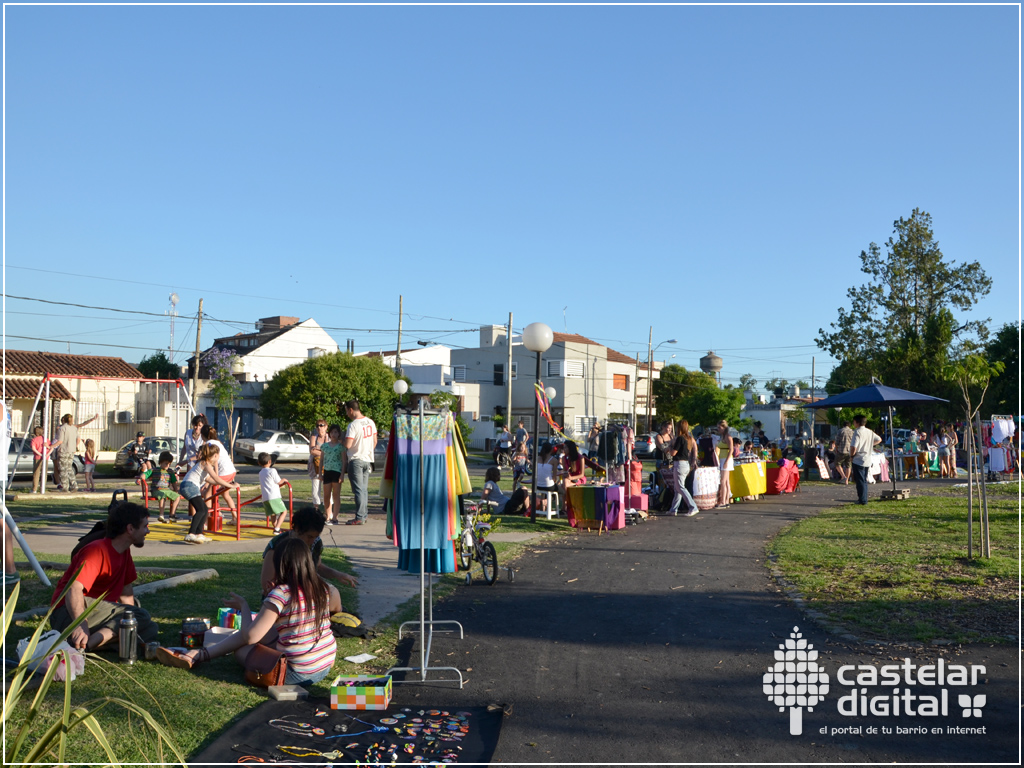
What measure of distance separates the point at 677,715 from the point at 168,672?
130 inches

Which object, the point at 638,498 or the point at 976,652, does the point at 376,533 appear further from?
the point at 976,652

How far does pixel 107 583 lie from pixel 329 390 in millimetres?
33002

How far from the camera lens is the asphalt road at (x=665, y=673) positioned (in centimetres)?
424

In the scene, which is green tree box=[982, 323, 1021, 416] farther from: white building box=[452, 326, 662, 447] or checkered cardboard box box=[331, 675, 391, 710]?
checkered cardboard box box=[331, 675, 391, 710]

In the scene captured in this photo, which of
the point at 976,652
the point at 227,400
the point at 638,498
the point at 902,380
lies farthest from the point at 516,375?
the point at 976,652

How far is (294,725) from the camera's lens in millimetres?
4539

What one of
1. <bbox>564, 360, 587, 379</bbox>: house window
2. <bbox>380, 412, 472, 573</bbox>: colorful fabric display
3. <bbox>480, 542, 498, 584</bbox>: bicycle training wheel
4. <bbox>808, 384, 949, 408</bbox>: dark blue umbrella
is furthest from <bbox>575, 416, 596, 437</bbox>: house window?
<bbox>380, 412, 472, 573</bbox>: colorful fabric display

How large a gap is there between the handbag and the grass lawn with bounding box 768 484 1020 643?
449 centimetres

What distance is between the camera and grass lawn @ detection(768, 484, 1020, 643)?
6.62 meters

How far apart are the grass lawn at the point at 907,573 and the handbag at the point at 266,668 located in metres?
4.49

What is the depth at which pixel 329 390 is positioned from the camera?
38.1 m

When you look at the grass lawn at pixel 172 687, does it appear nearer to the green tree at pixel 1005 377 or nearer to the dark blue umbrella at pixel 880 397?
the dark blue umbrella at pixel 880 397

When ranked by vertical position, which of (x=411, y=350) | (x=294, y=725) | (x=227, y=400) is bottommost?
(x=294, y=725)

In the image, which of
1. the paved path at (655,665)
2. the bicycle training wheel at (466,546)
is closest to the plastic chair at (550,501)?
the paved path at (655,665)
